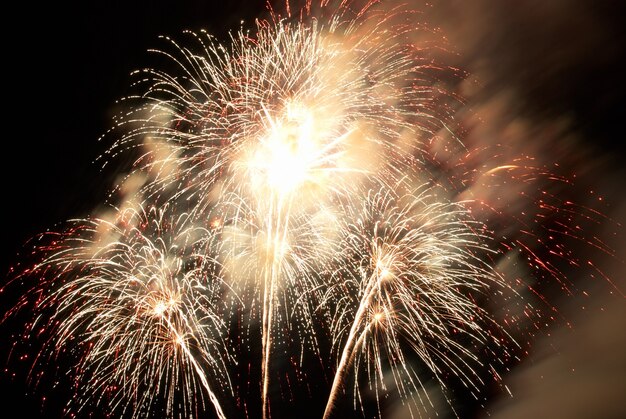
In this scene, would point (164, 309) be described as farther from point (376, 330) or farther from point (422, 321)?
point (422, 321)

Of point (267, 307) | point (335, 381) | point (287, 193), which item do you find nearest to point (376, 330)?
point (335, 381)

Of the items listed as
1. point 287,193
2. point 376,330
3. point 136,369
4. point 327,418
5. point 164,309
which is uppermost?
point 287,193

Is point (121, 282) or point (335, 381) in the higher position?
point (121, 282)

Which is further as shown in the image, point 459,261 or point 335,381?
point 335,381

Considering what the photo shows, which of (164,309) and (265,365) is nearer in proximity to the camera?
(265,365)

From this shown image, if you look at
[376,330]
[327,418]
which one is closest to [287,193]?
[376,330]

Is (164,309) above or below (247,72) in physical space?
below

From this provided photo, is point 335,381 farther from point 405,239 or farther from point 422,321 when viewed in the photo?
point 405,239

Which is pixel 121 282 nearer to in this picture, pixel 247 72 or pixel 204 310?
pixel 204 310

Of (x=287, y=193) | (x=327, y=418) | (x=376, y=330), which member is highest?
(x=287, y=193)
